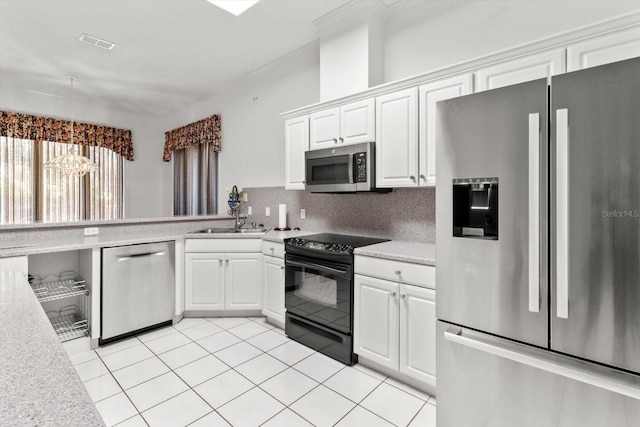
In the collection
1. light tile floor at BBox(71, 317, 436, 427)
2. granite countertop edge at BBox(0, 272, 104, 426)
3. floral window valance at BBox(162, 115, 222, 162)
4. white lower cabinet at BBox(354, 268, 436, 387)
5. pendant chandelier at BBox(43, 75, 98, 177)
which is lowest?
light tile floor at BBox(71, 317, 436, 427)

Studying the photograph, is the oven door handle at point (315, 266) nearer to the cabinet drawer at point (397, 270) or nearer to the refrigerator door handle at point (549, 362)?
the cabinet drawer at point (397, 270)

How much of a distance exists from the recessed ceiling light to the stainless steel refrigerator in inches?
85.8

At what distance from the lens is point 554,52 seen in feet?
5.78

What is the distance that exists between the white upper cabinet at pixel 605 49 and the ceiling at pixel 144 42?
1659mm

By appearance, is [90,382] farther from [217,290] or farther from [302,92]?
[302,92]

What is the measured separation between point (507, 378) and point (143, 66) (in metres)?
4.75

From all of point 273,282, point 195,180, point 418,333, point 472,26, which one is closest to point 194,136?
point 195,180

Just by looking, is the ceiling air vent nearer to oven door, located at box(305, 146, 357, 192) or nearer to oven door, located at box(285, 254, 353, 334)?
oven door, located at box(305, 146, 357, 192)

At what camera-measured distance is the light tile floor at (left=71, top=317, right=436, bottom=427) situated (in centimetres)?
186

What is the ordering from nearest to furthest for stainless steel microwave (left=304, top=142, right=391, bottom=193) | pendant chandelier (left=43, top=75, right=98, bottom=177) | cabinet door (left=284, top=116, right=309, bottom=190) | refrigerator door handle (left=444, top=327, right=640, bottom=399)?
1. refrigerator door handle (left=444, top=327, right=640, bottom=399)
2. stainless steel microwave (left=304, top=142, right=391, bottom=193)
3. cabinet door (left=284, top=116, right=309, bottom=190)
4. pendant chandelier (left=43, top=75, right=98, bottom=177)

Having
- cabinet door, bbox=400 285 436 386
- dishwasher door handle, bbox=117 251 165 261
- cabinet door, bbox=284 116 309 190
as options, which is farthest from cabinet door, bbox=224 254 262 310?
cabinet door, bbox=400 285 436 386

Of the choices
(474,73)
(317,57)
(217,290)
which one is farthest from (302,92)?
(217,290)

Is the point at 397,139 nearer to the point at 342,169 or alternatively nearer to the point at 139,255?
the point at 342,169

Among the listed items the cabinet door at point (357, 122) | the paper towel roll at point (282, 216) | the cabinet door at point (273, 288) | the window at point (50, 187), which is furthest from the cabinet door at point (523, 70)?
the window at point (50, 187)
